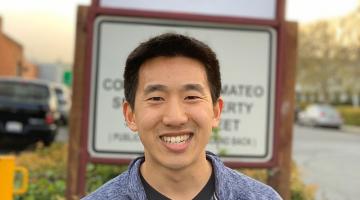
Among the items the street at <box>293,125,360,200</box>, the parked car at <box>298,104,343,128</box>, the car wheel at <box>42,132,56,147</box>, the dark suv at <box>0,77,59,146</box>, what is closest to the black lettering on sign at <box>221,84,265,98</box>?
the street at <box>293,125,360,200</box>

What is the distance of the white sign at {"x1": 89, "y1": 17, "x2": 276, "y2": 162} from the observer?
441 centimetres

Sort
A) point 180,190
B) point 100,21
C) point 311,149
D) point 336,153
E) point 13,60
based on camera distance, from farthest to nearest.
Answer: point 13,60
point 311,149
point 336,153
point 100,21
point 180,190

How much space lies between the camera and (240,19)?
4.55 meters

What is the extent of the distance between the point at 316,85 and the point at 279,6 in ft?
206

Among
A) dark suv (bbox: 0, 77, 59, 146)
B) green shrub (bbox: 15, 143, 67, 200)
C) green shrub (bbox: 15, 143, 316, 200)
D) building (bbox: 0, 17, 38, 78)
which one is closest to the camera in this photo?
green shrub (bbox: 15, 143, 316, 200)

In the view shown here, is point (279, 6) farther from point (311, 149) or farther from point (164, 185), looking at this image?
point (311, 149)

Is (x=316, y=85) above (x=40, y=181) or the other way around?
above

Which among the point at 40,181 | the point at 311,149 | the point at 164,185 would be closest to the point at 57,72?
the point at 311,149

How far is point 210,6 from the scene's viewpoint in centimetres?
459

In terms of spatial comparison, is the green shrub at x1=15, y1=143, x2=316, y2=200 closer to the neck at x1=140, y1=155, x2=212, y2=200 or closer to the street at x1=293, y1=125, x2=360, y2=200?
the street at x1=293, y1=125, x2=360, y2=200

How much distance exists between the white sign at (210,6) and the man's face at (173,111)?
9.29 feet

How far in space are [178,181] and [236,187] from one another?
0.16 m

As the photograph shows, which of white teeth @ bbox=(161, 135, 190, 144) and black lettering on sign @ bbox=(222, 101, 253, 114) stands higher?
black lettering on sign @ bbox=(222, 101, 253, 114)

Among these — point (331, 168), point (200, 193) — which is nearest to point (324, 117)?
point (331, 168)
